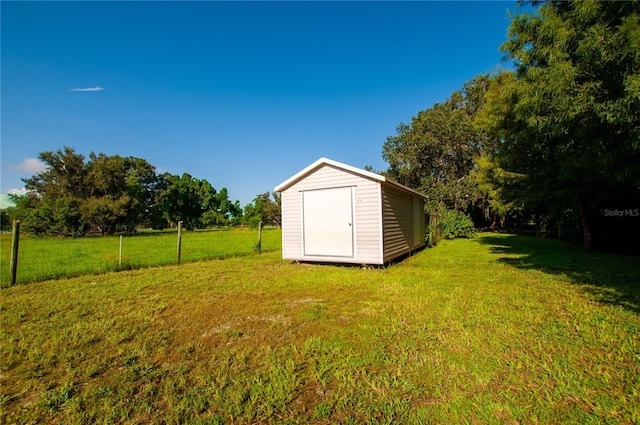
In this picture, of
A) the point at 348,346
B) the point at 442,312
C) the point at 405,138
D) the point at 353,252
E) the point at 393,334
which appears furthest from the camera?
the point at 405,138

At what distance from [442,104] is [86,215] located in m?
37.2

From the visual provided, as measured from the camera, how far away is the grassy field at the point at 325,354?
215 centimetres

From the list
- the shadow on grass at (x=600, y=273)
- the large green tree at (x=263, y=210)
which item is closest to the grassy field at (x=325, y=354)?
the shadow on grass at (x=600, y=273)

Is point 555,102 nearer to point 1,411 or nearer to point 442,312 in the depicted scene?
point 442,312

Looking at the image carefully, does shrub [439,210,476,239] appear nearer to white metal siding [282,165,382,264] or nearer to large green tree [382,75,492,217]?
large green tree [382,75,492,217]

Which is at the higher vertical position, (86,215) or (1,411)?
(86,215)

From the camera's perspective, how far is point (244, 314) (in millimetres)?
4309

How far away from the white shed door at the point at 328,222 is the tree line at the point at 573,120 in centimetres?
481

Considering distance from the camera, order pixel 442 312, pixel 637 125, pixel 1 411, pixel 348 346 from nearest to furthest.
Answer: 1. pixel 1 411
2. pixel 348 346
3. pixel 442 312
4. pixel 637 125

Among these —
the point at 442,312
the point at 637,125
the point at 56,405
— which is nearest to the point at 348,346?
the point at 442,312

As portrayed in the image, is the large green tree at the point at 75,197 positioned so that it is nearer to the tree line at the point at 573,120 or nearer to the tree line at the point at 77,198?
the tree line at the point at 77,198

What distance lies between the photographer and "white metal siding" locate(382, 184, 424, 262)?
27.5ft

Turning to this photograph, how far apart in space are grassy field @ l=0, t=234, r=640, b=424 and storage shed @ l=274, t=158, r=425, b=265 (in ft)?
8.06

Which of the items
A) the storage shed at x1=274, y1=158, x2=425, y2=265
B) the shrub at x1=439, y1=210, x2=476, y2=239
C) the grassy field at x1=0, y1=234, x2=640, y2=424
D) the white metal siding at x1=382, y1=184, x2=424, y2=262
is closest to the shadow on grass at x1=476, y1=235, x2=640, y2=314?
the grassy field at x1=0, y1=234, x2=640, y2=424
